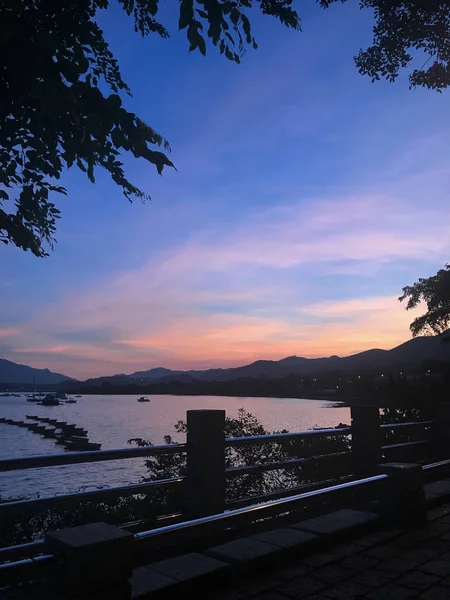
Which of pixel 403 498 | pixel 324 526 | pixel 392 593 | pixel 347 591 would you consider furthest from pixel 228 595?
pixel 403 498

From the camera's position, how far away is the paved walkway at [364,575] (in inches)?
166

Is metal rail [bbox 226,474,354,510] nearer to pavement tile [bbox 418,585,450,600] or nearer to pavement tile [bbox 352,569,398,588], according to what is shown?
pavement tile [bbox 352,569,398,588]

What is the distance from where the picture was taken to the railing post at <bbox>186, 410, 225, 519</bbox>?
543cm

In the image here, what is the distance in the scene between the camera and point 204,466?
5457 mm

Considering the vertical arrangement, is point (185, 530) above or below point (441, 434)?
below

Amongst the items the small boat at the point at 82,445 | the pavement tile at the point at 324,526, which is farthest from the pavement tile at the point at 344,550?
the small boat at the point at 82,445

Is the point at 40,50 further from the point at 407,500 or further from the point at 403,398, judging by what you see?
the point at 403,398

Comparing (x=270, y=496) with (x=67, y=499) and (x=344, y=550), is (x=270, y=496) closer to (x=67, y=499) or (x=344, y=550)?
(x=344, y=550)

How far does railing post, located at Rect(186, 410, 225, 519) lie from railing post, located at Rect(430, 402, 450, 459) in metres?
5.53

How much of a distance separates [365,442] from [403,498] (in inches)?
57.3

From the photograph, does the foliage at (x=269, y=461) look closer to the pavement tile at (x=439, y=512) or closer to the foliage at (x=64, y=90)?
the pavement tile at (x=439, y=512)

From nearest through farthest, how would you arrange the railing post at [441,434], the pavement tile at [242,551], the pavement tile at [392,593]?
the pavement tile at [392,593]
the pavement tile at [242,551]
the railing post at [441,434]

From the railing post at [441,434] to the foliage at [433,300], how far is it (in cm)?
2198

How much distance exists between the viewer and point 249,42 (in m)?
→ 5.13
